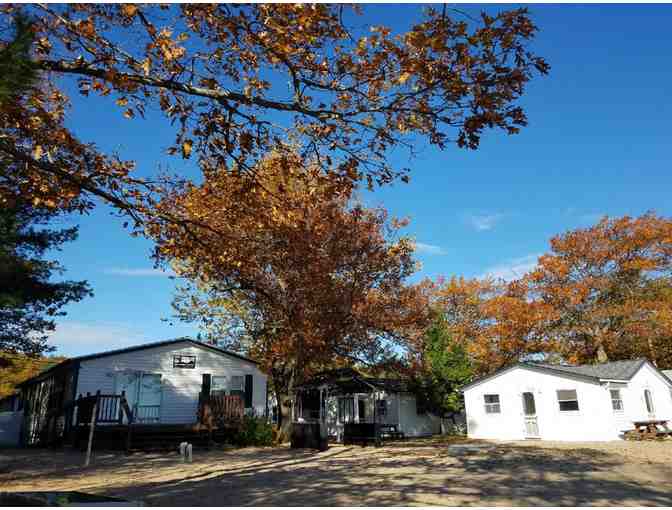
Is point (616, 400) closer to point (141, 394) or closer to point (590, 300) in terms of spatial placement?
point (590, 300)

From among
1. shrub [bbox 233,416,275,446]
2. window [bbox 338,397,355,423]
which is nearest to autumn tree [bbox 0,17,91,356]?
shrub [bbox 233,416,275,446]

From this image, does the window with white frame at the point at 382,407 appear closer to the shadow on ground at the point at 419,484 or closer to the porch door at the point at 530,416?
the porch door at the point at 530,416

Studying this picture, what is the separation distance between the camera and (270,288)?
23906 mm

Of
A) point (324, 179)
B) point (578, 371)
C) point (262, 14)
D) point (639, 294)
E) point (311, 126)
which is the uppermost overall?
point (639, 294)

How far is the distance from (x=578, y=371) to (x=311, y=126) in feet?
78.7

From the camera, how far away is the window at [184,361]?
947 inches

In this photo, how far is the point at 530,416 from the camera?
84.4 feet

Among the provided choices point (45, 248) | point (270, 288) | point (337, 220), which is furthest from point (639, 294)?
point (45, 248)

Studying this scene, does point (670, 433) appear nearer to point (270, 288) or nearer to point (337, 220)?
point (337, 220)

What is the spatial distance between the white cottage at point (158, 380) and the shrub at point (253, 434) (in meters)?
2.60

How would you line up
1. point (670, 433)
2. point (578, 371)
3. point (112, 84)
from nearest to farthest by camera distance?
point (112, 84), point (670, 433), point (578, 371)

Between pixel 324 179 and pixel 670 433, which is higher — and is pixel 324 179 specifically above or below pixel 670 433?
above

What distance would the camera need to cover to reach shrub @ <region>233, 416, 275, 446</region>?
2167cm

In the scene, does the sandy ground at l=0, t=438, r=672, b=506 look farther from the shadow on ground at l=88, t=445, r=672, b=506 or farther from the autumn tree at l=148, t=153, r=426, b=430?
the autumn tree at l=148, t=153, r=426, b=430
